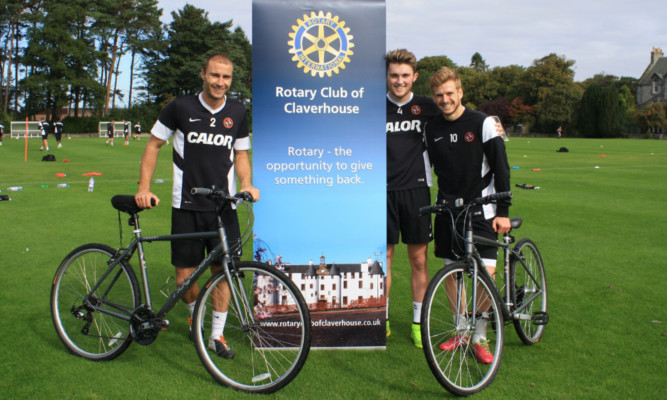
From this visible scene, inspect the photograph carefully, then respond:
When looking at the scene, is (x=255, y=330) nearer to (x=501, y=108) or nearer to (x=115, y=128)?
(x=115, y=128)

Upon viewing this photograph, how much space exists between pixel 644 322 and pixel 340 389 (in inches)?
115

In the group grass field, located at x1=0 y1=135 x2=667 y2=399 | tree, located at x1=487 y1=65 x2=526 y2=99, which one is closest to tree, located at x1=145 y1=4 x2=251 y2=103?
tree, located at x1=487 y1=65 x2=526 y2=99

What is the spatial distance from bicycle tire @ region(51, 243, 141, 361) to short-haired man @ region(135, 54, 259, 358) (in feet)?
1.41

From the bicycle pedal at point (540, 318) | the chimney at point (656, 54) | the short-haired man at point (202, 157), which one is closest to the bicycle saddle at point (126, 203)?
the short-haired man at point (202, 157)

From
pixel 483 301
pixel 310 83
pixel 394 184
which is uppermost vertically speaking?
pixel 310 83

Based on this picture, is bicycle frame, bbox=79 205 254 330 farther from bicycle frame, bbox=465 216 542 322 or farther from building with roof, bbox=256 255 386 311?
bicycle frame, bbox=465 216 542 322

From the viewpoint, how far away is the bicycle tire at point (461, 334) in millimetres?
3619

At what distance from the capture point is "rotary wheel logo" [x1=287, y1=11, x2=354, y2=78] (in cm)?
445

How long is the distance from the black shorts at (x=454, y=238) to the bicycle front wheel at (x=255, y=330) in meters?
1.25

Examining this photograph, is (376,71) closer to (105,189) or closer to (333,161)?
(333,161)

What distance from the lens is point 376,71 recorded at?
4543 mm

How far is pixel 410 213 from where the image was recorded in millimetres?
4773

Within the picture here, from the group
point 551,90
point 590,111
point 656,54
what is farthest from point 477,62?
point 590,111

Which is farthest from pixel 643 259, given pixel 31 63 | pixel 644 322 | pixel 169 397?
pixel 31 63
